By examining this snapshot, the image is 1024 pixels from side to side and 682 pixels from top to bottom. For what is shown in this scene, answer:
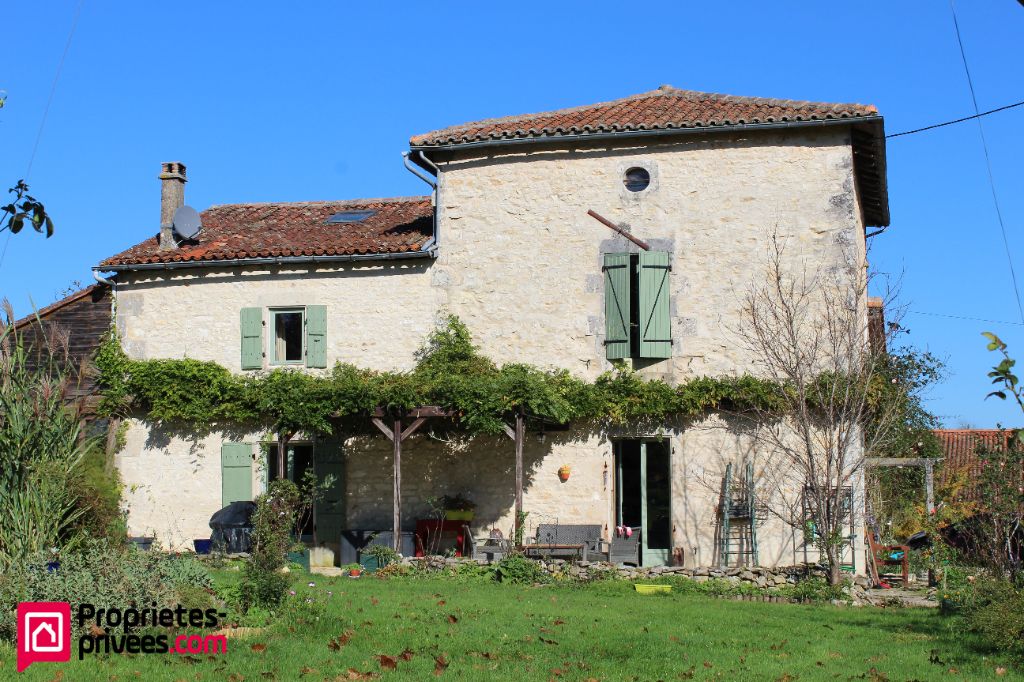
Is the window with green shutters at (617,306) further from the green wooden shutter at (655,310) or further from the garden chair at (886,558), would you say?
the garden chair at (886,558)

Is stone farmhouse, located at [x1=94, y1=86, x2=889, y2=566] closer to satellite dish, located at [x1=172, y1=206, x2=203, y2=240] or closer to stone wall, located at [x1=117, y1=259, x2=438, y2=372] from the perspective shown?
stone wall, located at [x1=117, y1=259, x2=438, y2=372]

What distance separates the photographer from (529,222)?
53.8 feet

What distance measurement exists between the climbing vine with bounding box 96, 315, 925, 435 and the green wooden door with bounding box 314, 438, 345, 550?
0.45m

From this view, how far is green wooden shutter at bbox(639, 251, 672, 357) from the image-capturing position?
15.6 metres

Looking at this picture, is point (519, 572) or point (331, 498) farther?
point (331, 498)

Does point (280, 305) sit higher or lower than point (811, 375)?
higher

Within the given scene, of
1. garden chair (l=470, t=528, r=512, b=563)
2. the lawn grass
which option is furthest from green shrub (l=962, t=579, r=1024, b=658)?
garden chair (l=470, t=528, r=512, b=563)

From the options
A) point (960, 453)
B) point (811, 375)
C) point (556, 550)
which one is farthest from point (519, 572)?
point (960, 453)

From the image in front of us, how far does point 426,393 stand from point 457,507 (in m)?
2.08

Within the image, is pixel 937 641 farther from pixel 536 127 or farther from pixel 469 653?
pixel 536 127

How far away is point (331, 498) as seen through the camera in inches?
636

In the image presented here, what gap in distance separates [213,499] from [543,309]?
5.86m

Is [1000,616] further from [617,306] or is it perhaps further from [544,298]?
[544,298]

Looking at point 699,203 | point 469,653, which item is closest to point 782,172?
point 699,203
